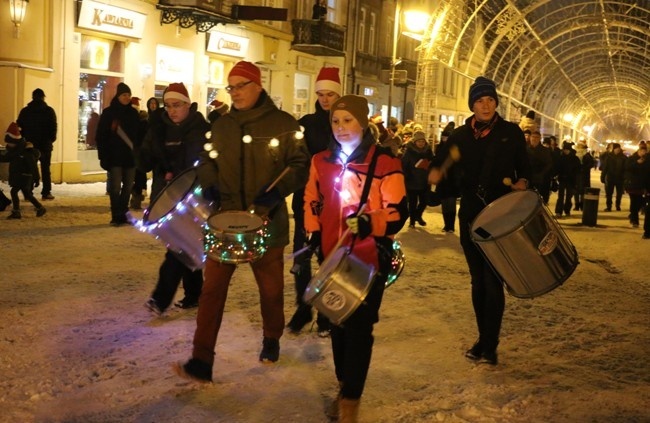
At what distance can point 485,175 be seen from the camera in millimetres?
5566

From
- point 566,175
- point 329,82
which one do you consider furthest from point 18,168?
point 566,175

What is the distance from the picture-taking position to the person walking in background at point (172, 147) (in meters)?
6.26

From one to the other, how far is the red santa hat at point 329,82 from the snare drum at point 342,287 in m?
2.09

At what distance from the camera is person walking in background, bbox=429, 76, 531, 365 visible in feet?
18.3

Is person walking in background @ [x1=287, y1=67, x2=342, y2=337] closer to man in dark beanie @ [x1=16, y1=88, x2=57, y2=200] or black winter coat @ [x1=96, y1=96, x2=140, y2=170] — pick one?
black winter coat @ [x1=96, y1=96, x2=140, y2=170]

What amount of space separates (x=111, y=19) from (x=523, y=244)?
15.9 metres

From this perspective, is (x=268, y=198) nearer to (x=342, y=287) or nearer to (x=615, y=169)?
(x=342, y=287)

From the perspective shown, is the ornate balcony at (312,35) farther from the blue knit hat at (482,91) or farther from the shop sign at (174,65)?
the blue knit hat at (482,91)

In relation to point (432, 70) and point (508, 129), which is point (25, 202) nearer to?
point (508, 129)

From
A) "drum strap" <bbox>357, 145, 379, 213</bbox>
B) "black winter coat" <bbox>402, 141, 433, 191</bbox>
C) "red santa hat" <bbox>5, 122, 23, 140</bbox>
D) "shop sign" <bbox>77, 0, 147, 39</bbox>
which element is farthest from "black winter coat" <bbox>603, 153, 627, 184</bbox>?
"drum strap" <bbox>357, 145, 379, 213</bbox>

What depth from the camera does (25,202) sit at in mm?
13703

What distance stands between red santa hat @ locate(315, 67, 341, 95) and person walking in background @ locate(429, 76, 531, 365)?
0.99m

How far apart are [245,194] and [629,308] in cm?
461

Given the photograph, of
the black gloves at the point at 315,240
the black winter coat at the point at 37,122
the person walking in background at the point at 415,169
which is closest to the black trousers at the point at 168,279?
the black gloves at the point at 315,240
